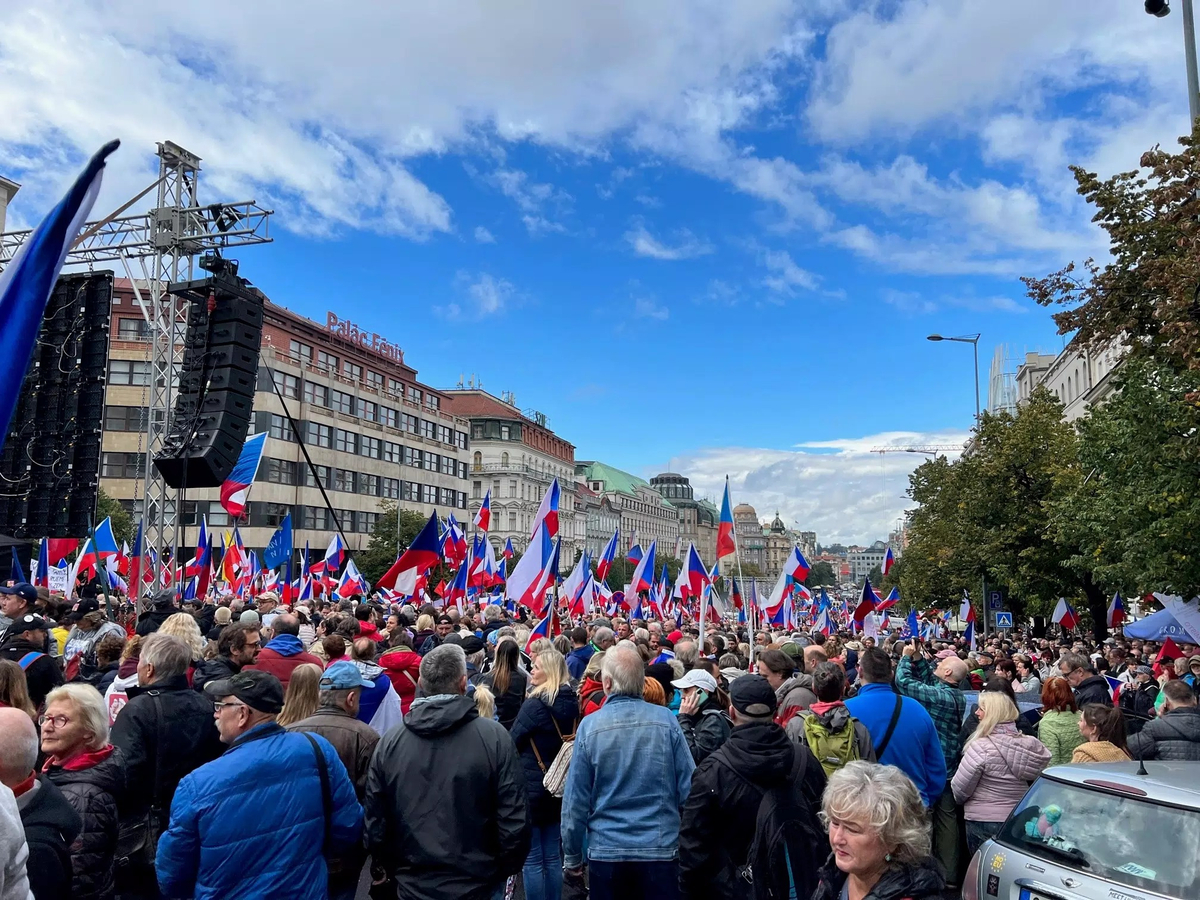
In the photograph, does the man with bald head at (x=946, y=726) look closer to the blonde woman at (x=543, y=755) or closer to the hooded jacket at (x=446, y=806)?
the blonde woman at (x=543, y=755)

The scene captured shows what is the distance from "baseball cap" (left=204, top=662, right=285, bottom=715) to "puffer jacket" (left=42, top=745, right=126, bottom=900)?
61cm

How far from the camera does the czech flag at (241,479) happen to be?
18234mm

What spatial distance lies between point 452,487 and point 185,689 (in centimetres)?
7177

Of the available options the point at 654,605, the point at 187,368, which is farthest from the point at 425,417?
the point at 187,368

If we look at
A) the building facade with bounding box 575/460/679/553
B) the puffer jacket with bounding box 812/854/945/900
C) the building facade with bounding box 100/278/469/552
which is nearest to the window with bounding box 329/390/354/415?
the building facade with bounding box 100/278/469/552

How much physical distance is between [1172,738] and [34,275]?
24.7 ft

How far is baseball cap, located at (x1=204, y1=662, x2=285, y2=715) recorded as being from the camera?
3895 mm

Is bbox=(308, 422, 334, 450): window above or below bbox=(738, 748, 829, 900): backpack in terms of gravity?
above

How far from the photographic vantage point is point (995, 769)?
6.01 meters

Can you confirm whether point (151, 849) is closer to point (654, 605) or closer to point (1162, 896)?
point (1162, 896)

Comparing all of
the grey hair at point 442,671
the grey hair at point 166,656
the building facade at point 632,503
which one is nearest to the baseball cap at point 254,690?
the grey hair at point 442,671

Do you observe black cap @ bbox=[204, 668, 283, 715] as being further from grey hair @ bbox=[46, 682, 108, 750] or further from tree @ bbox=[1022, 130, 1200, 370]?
tree @ bbox=[1022, 130, 1200, 370]

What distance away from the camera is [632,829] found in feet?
15.0

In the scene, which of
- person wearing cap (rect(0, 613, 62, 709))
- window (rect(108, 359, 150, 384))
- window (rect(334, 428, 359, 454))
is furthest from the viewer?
window (rect(334, 428, 359, 454))
